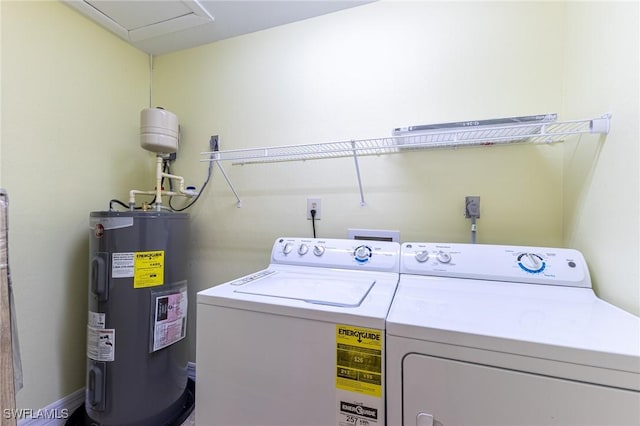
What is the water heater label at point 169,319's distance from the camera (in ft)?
4.74

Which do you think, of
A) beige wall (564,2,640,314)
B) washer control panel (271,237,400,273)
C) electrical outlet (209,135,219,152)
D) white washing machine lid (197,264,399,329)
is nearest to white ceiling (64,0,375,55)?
electrical outlet (209,135,219,152)

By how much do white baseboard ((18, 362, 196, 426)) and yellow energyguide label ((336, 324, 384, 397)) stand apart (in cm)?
177

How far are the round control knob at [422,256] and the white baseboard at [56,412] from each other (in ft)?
6.79

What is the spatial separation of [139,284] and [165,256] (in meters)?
0.18

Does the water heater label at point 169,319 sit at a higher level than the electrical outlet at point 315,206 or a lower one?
lower

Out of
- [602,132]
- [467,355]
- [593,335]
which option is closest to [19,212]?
[467,355]

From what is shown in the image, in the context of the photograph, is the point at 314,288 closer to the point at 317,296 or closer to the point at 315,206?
the point at 317,296

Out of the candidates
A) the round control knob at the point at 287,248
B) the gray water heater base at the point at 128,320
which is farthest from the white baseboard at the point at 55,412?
the round control knob at the point at 287,248

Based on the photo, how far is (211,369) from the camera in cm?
85

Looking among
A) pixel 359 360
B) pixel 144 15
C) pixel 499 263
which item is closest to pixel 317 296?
pixel 359 360

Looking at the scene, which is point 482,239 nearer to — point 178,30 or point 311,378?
point 311,378

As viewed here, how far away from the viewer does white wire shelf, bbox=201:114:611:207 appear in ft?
3.39

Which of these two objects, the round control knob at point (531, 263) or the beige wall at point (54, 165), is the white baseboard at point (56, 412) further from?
the round control knob at point (531, 263)

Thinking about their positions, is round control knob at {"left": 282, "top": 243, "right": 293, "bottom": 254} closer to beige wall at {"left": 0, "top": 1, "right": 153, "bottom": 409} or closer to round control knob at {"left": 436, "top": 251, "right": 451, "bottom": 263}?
round control knob at {"left": 436, "top": 251, "right": 451, "bottom": 263}
